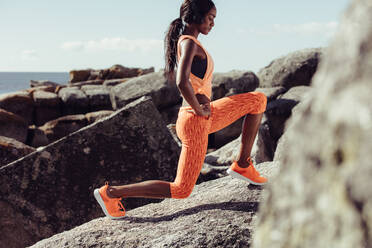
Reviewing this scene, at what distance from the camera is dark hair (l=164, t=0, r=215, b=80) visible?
10.1 feet

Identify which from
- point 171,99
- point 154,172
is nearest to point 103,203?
point 154,172

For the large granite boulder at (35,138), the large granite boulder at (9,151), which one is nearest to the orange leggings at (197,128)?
the large granite boulder at (9,151)

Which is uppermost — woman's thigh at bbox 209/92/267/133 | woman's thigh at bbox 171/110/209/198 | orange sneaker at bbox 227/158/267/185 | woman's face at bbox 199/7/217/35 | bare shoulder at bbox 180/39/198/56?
woman's face at bbox 199/7/217/35

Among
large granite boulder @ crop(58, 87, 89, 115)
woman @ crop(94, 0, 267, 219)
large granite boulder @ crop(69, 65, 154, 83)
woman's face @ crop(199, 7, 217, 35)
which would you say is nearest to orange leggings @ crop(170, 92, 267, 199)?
woman @ crop(94, 0, 267, 219)

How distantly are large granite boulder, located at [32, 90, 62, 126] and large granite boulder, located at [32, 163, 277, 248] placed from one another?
46.1ft

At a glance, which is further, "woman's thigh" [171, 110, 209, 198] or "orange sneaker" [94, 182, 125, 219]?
"orange sneaker" [94, 182, 125, 219]

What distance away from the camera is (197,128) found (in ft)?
9.87

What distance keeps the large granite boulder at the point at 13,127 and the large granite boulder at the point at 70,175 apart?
8095mm

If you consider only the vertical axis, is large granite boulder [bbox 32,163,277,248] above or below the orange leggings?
below

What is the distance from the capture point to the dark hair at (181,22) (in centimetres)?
307

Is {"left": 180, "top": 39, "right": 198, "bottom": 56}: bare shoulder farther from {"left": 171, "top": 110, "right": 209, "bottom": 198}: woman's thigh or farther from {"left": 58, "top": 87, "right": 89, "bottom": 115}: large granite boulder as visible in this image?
{"left": 58, "top": 87, "right": 89, "bottom": 115}: large granite boulder

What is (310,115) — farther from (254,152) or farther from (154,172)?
(254,152)

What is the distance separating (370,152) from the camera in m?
0.76

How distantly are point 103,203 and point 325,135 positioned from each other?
8.68 ft
